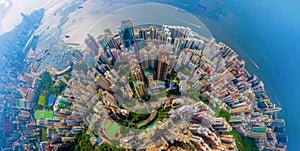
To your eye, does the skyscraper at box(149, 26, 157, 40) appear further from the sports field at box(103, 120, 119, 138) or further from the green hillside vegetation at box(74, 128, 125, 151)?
the green hillside vegetation at box(74, 128, 125, 151)

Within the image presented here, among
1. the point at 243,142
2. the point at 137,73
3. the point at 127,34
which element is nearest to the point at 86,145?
the point at 137,73

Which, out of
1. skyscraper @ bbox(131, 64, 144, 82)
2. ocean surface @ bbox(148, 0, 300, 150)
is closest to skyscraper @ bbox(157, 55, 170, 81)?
skyscraper @ bbox(131, 64, 144, 82)

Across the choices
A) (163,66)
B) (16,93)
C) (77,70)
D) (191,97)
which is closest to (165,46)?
(163,66)

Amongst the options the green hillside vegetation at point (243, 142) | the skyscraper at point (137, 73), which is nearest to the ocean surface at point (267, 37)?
the green hillside vegetation at point (243, 142)

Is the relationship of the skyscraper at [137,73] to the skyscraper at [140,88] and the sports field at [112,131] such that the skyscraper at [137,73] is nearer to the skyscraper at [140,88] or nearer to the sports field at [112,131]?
the skyscraper at [140,88]

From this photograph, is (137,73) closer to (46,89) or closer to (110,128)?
(110,128)

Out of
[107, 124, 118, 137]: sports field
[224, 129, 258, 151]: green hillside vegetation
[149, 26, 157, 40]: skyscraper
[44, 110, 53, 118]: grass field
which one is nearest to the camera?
[107, 124, 118, 137]: sports field
